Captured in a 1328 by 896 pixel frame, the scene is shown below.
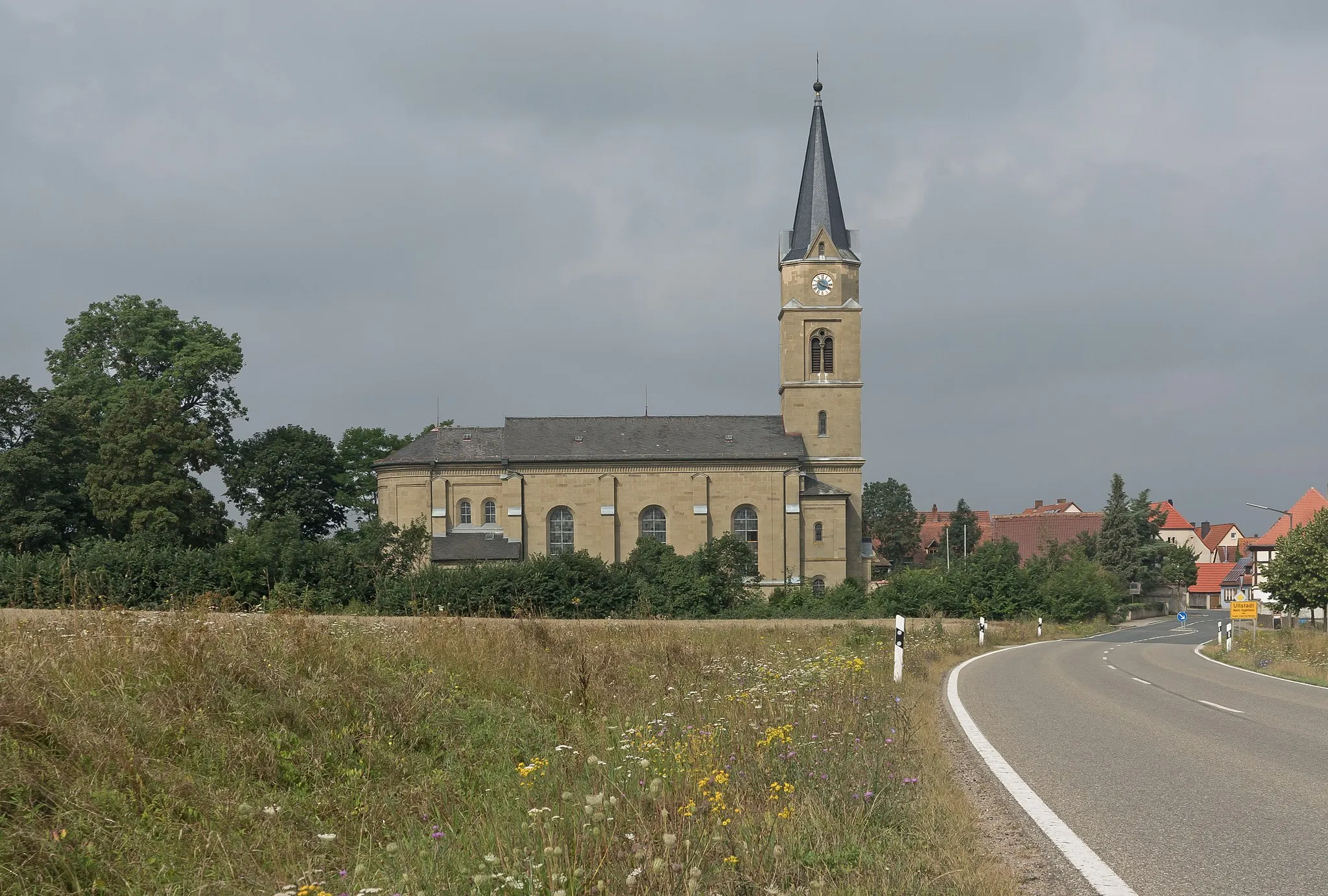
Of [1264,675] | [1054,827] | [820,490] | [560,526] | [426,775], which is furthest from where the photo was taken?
[560,526]

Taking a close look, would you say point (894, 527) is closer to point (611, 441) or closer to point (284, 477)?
point (611, 441)

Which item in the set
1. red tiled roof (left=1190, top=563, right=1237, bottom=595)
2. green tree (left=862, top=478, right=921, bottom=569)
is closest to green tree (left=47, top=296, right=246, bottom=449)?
green tree (left=862, top=478, right=921, bottom=569)

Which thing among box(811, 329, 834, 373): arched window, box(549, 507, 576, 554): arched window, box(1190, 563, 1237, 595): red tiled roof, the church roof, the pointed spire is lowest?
box(1190, 563, 1237, 595): red tiled roof

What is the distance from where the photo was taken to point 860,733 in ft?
28.1

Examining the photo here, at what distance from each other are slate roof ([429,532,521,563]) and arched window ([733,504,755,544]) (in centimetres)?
1380

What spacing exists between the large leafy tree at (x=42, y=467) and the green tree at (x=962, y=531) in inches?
3648

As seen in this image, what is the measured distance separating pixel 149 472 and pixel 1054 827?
53.2 metres

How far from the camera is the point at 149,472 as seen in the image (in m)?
52.3

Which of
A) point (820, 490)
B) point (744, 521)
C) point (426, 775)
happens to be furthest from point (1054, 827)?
point (744, 521)

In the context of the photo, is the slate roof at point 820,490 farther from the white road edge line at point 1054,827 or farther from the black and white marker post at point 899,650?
the white road edge line at point 1054,827

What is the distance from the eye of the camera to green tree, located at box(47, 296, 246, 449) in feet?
188

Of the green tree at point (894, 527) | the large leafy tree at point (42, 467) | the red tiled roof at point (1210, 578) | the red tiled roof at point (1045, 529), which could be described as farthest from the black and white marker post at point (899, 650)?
the red tiled roof at point (1210, 578)

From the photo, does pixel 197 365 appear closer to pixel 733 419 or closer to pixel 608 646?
pixel 733 419

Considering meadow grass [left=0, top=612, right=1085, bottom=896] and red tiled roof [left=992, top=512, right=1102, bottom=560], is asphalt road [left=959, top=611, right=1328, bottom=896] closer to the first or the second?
meadow grass [left=0, top=612, right=1085, bottom=896]
